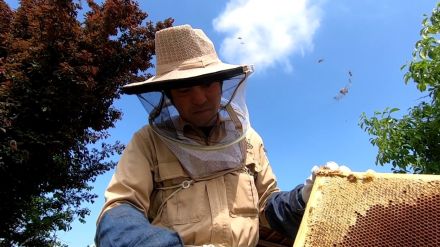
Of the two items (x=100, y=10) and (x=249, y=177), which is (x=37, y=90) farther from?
(x=249, y=177)

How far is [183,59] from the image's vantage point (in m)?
2.54

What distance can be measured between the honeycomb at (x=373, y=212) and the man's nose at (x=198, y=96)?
792mm

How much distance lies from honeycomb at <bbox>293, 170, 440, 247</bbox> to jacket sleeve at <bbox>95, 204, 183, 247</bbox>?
534 millimetres

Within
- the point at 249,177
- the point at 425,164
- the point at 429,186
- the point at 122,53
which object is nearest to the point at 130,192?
the point at 249,177

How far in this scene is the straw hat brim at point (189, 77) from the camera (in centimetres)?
233

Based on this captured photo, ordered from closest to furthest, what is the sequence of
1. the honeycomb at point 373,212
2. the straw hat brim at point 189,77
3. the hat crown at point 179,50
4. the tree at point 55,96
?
1. the honeycomb at point 373,212
2. the straw hat brim at point 189,77
3. the hat crown at point 179,50
4. the tree at point 55,96

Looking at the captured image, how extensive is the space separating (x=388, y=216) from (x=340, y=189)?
0.30 meters

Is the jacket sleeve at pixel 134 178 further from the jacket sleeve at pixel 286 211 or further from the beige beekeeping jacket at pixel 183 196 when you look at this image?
the jacket sleeve at pixel 286 211

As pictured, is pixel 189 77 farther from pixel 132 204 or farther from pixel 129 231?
pixel 129 231

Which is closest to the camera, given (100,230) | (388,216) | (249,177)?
(388,216)

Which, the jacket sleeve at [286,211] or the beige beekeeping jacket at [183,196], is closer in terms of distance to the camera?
the beige beekeeping jacket at [183,196]

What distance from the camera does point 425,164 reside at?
16.2 ft

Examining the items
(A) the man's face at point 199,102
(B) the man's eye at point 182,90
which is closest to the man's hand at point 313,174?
(A) the man's face at point 199,102

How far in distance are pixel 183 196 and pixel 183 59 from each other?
805mm
